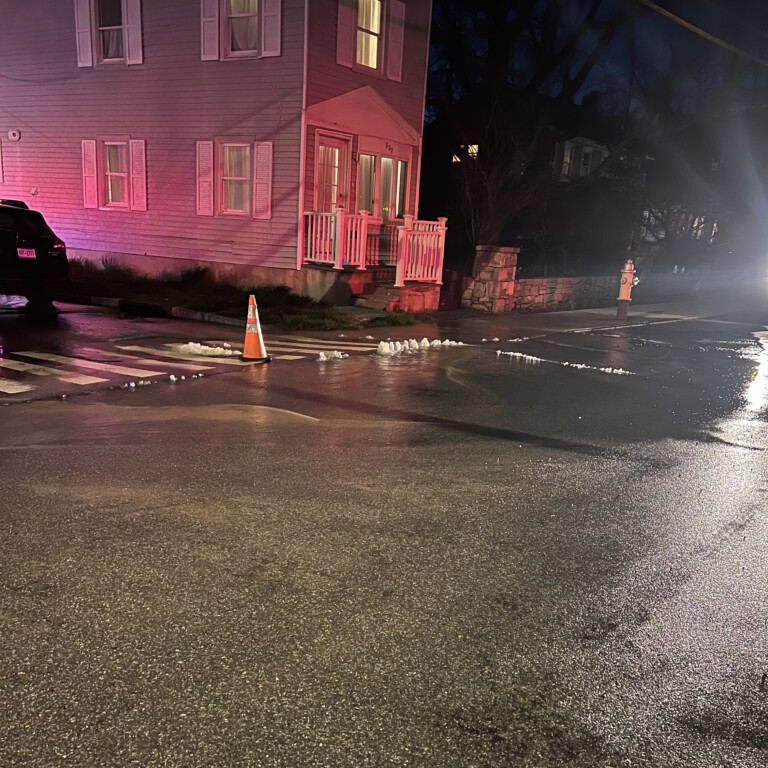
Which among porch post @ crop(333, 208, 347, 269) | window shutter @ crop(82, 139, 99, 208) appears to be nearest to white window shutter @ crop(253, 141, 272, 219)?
porch post @ crop(333, 208, 347, 269)

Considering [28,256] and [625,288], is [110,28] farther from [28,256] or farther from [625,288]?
[625,288]

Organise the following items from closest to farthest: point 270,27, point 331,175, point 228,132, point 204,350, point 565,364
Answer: point 204,350 → point 565,364 → point 270,27 → point 228,132 → point 331,175

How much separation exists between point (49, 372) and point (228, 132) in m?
9.90

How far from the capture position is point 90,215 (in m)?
19.5

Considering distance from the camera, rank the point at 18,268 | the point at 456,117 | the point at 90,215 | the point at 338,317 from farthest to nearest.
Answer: the point at 456,117 < the point at 90,215 < the point at 338,317 < the point at 18,268

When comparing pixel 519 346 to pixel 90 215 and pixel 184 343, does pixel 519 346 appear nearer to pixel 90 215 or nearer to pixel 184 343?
pixel 184 343

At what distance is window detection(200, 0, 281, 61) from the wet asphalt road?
38.2ft

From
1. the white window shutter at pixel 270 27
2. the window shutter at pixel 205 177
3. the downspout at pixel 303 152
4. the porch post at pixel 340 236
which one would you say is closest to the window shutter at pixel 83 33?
the window shutter at pixel 205 177

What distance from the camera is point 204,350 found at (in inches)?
408

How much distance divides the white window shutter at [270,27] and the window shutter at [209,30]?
4.54 ft

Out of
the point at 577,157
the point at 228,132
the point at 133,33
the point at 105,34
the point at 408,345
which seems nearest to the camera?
the point at 408,345

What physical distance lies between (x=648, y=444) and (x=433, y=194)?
72.0ft

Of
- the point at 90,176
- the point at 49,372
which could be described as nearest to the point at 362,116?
the point at 90,176

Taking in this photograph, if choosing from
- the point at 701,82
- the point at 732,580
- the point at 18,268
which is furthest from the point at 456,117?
the point at 732,580
